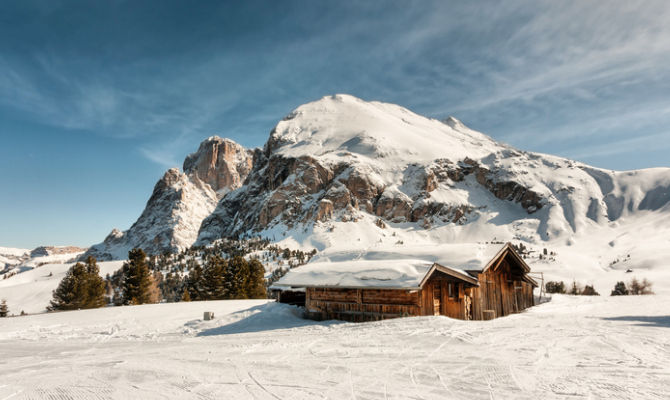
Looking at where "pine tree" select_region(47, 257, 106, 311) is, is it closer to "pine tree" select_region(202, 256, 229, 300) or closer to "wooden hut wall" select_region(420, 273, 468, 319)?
"pine tree" select_region(202, 256, 229, 300)

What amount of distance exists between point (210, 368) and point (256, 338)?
5122 millimetres

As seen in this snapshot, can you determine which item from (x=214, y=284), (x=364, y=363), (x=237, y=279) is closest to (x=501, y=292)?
(x=364, y=363)

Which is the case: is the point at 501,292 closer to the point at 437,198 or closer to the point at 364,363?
A: the point at 364,363

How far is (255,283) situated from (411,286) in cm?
3297

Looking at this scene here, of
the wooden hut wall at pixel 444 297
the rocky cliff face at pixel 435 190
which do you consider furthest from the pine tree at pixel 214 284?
the rocky cliff face at pixel 435 190

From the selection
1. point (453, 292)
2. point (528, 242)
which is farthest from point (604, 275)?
point (453, 292)

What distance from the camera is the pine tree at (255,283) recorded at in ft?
147

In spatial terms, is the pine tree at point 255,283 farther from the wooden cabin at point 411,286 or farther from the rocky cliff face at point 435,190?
the rocky cliff face at point 435,190

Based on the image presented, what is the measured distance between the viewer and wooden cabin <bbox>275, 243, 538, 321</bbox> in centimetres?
1748

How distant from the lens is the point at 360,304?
61.4 feet

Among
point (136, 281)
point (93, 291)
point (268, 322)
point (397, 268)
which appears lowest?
point (268, 322)

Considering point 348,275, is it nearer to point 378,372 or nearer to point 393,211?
point 378,372

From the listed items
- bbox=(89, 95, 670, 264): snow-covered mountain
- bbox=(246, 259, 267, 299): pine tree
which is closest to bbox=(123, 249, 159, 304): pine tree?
bbox=(246, 259, 267, 299): pine tree

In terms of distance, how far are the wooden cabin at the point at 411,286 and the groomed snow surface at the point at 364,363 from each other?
2470mm
